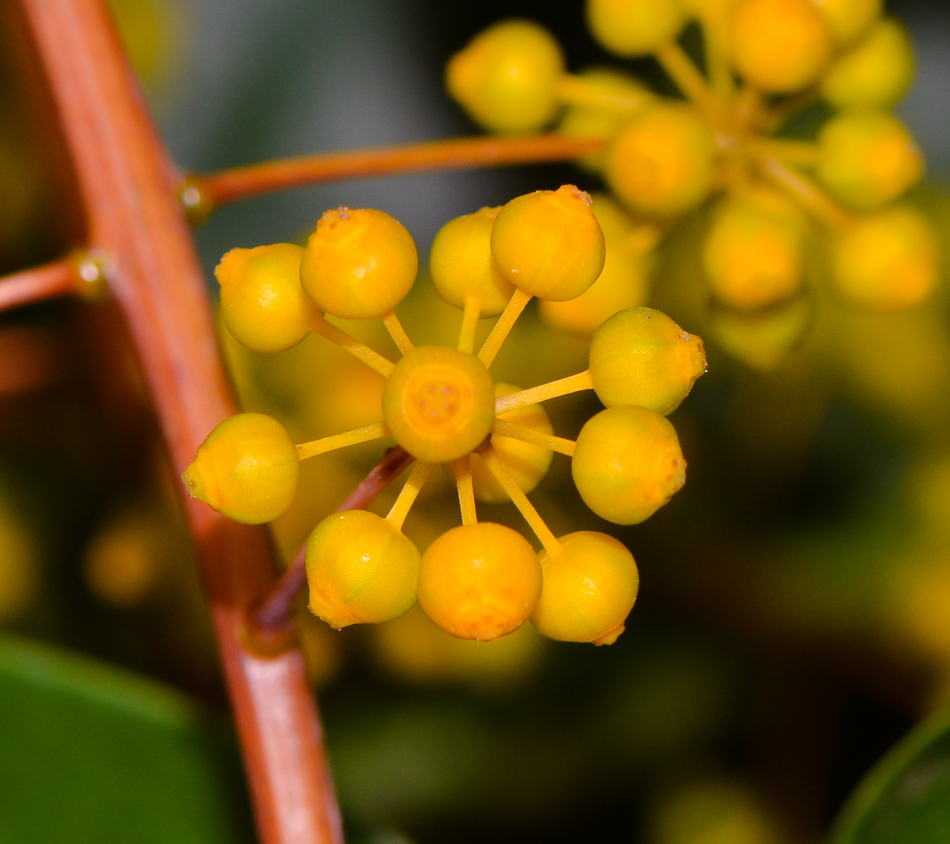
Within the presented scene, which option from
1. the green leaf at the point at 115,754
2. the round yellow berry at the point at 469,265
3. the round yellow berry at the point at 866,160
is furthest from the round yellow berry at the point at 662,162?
the green leaf at the point at 115,754

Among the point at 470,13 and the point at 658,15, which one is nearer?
the point at 658,15

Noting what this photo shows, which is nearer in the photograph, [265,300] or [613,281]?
[265,300]

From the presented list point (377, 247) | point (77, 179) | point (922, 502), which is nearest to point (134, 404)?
point (77, 179)

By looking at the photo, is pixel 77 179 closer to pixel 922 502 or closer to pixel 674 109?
pixel 674 109

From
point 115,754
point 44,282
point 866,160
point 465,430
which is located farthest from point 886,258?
Result: point 115,754

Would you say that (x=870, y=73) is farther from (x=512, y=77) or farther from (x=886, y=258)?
(x=512, y=77)

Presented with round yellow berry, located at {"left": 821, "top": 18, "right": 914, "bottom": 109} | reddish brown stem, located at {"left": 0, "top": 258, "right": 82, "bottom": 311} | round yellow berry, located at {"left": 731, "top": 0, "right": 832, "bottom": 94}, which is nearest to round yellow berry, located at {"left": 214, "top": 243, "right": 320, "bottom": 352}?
reddish brown stem, located at {"left": 0, "top": 258, "right": 82, "bottom": 311}
